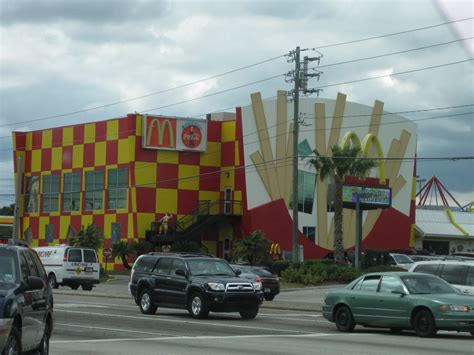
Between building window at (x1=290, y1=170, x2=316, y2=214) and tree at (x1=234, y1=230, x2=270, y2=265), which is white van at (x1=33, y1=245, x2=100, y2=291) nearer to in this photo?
tree at (x1=234, y1=230, x2=270, y2=265)

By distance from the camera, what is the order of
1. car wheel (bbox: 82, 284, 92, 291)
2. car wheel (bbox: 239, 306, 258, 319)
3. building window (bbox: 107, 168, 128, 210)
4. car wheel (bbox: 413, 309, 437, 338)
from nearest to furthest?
car wheel (bbox: 413, 309, 437, 338) → car wheel (bbox: 239, 306, 258, 319) → car wheel (bbox: 82, 284, 92, 291) → building window (bbox: 107, 168, 128, 210)

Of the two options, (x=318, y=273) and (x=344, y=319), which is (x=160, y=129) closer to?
(x=318, y=273)

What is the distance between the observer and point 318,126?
6838 cm

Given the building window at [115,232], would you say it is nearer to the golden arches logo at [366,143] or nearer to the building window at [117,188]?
the building window at [117,188]

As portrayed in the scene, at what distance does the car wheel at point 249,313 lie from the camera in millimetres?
24766

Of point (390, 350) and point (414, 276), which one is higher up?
point (414, 276)

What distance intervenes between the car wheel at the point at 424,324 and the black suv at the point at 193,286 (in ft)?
18.9

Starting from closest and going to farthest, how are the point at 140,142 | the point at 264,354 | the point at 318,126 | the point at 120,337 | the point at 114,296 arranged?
the point at 264,354, the point at 120,337, the point at 114,296, the point at 140,142, the point at 318,126

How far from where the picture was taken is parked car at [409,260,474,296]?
24125 millimetres

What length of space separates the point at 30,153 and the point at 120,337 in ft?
189

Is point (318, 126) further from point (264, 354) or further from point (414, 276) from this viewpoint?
point (264, 354)

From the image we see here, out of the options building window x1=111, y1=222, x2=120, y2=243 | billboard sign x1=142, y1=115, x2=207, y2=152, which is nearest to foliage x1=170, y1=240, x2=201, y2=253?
building window x1=111, y1=222, x2=120, y2=243

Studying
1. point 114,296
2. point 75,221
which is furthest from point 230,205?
point 114,296

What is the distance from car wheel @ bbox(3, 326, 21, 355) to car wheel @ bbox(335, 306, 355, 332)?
436 inches
